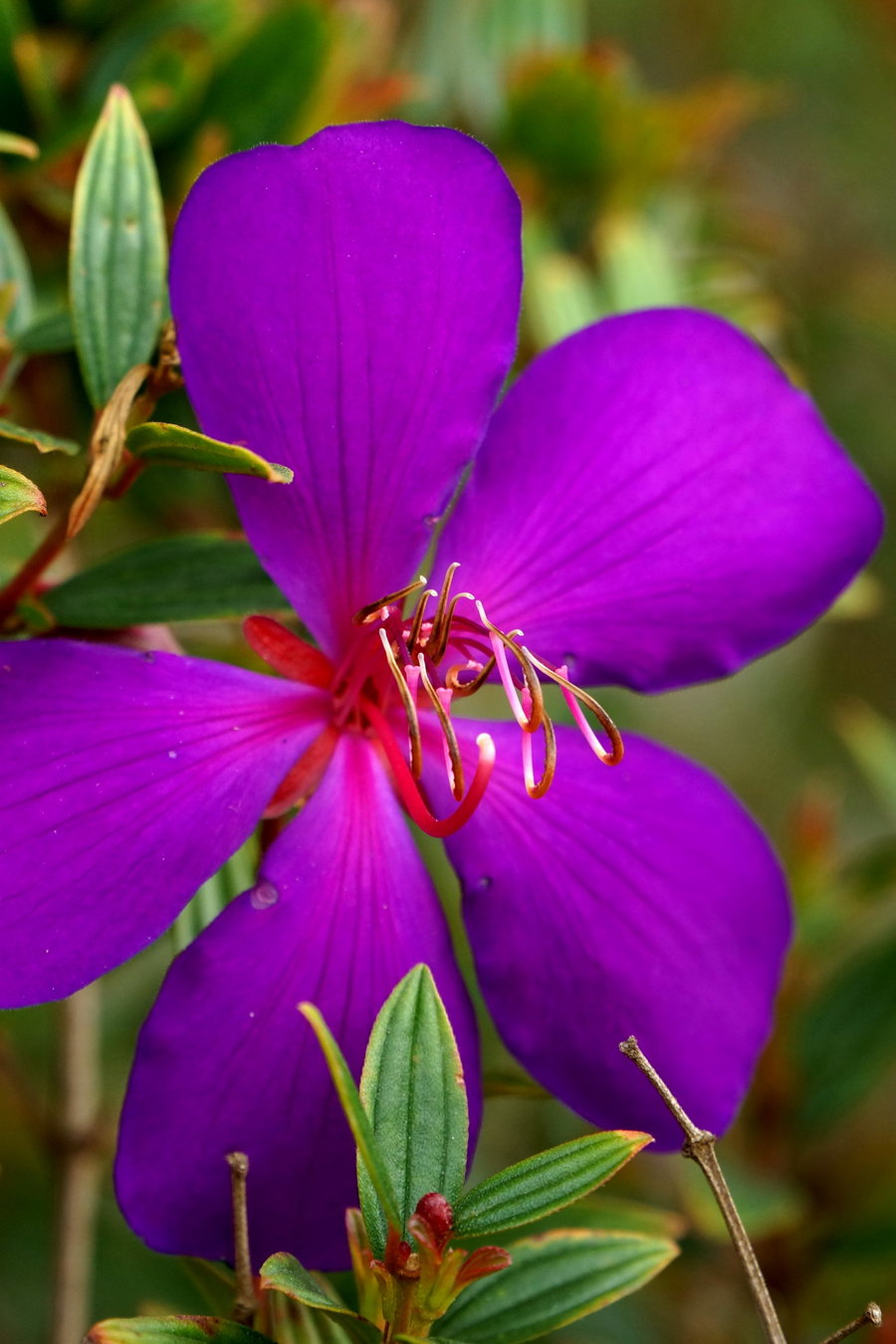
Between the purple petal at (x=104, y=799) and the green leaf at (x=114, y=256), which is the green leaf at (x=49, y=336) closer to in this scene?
the green leaf at (x=114, y=256)

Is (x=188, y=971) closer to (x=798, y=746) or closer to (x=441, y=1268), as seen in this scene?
(x=441, y=1268)

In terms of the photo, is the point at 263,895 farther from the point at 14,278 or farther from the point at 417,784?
the point at 14,278

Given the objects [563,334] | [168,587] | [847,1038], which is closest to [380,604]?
[168,587]

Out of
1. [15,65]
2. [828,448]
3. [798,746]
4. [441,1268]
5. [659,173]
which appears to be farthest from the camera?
[798,746]

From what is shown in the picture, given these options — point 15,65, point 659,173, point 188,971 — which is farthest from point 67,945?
point 659,173

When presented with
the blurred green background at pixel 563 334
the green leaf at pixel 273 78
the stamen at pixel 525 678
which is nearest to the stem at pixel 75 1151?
the blurred green background at pixel 563 334

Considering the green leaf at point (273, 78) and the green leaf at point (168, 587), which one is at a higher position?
the green leaf at point (273, 78)

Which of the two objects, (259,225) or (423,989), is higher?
(259,225)
